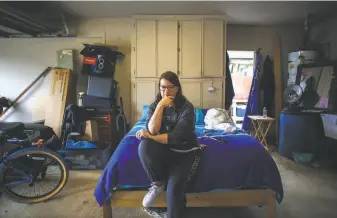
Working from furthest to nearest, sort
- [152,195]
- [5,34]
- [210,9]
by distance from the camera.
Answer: [5,34] → [210,9] → [152,195]

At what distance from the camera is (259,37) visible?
458 cm

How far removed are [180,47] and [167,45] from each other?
21 cm

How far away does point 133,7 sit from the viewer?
3.63 metres

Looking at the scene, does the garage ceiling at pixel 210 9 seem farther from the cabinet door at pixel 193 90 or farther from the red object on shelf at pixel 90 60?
the cabinet door at pixel 193 90

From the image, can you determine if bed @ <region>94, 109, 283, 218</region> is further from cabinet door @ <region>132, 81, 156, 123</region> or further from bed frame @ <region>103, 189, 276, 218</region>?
cabinet door @ <region>132, 81, 156, 123</region>

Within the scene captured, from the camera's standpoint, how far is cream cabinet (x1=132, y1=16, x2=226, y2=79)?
396 cm

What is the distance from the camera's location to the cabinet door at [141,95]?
13.3 feet

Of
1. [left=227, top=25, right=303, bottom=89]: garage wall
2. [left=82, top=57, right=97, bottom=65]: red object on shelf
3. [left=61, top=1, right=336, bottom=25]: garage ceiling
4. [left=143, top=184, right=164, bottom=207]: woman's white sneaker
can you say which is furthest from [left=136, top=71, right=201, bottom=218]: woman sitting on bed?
[left=227, top=25, right=303, bottom=89]: garage wall

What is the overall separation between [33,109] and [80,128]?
1308 mm

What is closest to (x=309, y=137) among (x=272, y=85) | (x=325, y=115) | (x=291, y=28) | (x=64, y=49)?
(x=325, y=115)

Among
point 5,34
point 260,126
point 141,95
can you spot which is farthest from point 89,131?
point 260,126

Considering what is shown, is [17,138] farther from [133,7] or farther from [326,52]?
[326,52]

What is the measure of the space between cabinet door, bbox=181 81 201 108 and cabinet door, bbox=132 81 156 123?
507 mm

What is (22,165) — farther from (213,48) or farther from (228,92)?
(228,92)
